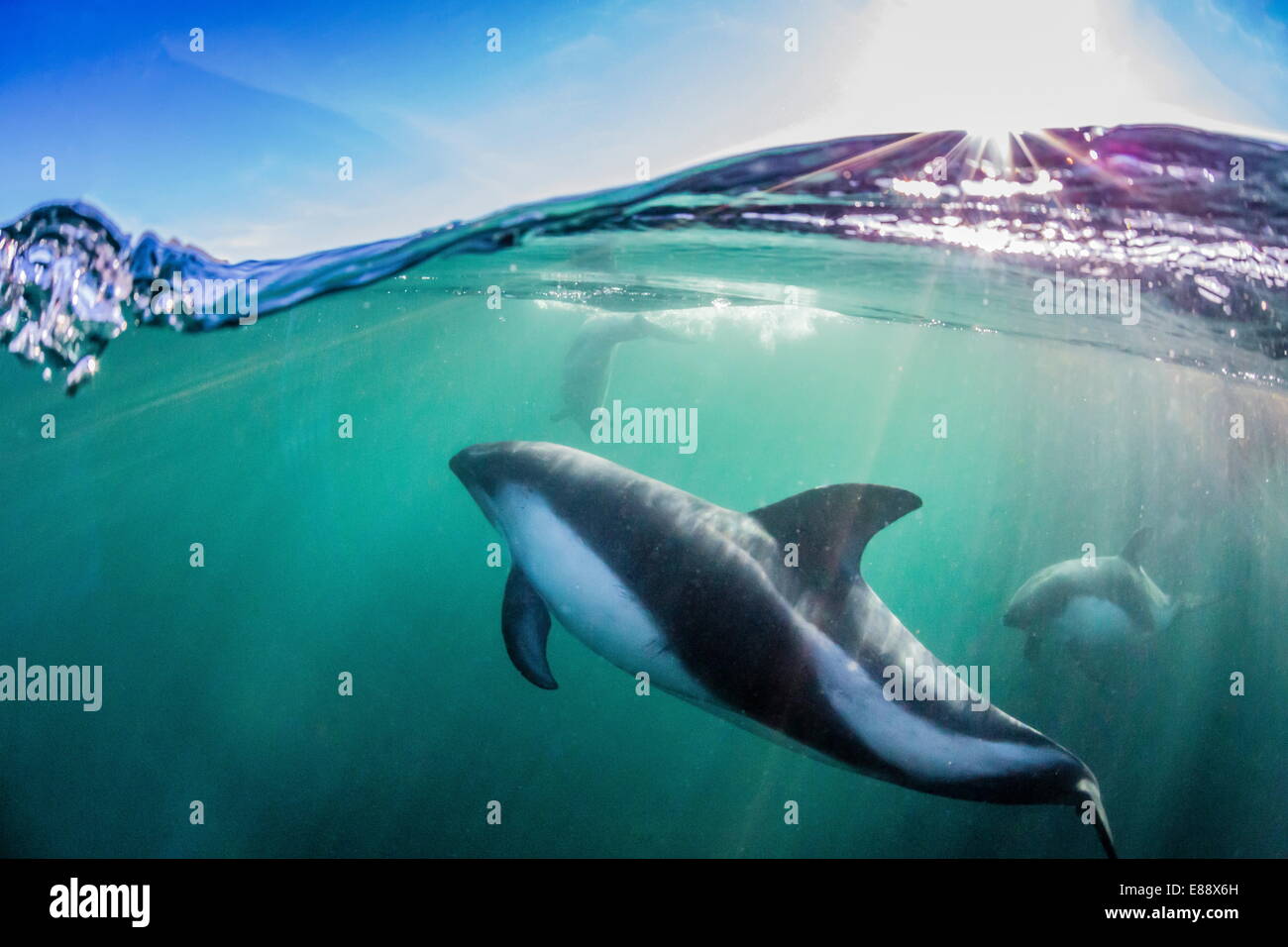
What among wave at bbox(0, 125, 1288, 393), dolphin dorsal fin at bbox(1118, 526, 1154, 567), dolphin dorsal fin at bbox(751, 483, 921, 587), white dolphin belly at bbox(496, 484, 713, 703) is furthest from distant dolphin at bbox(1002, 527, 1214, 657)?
white dolphin belly at bbox(496, 484, 713, 703)

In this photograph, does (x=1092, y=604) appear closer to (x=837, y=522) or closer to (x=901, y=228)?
(x=901, y=228)

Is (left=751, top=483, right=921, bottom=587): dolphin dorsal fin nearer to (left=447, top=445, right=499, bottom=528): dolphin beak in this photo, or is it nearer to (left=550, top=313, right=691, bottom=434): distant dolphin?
(left=447, top=445, right=499, bottom=528): dolphin beak

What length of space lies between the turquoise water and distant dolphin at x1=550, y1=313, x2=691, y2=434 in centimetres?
73

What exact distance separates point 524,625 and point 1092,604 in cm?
1144

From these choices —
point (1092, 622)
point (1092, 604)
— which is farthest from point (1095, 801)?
point (1092, 622)

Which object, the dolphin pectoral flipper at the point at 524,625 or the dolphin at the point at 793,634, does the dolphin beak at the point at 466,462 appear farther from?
the dolphin at the point at 793,634

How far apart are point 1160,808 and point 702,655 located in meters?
16.7

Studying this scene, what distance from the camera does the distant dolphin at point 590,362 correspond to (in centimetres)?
1678

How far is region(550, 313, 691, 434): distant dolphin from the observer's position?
16781 millimetres

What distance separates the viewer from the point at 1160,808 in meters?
15.2

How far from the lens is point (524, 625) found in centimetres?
646

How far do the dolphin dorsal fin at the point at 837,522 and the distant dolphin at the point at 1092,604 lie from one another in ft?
32.4
